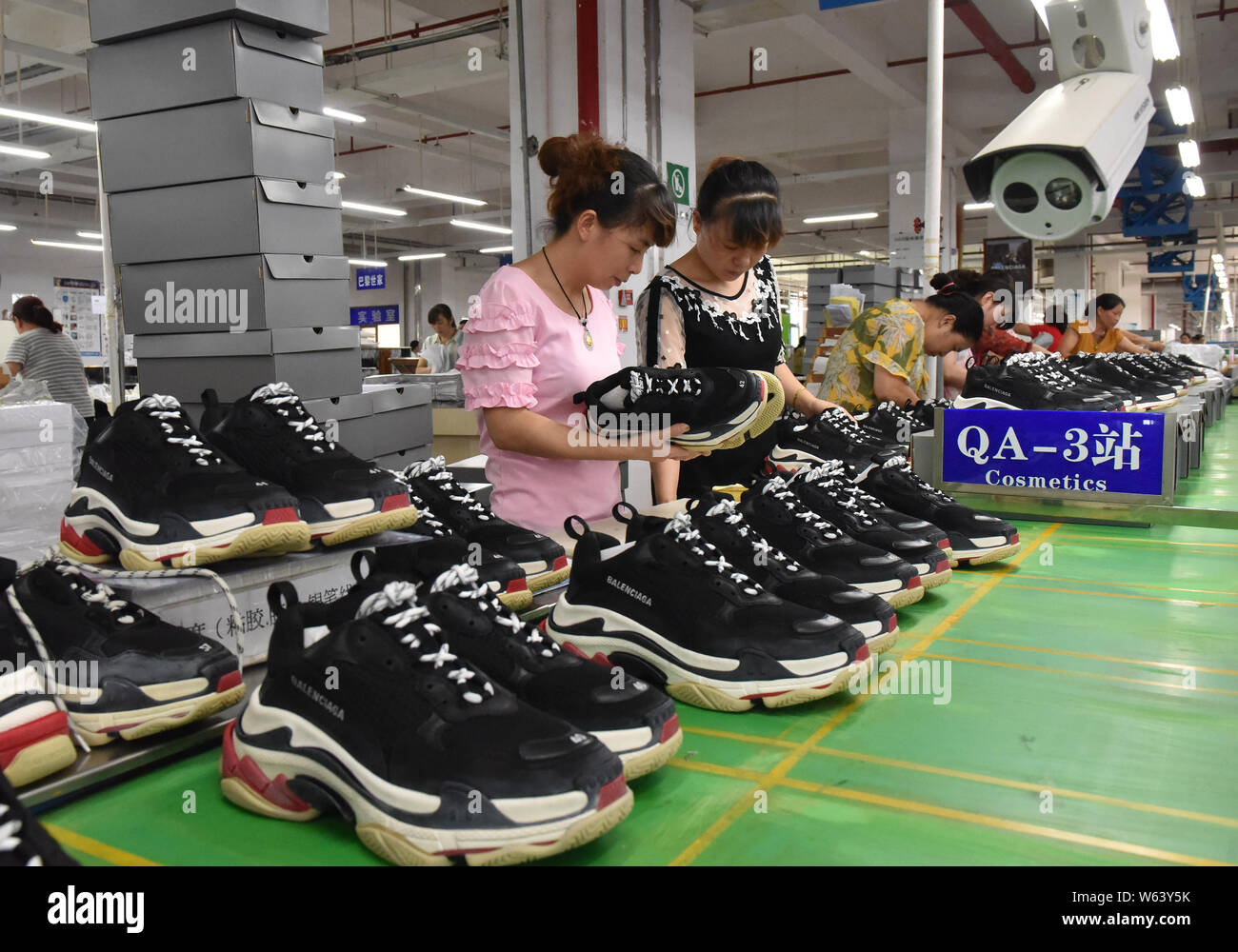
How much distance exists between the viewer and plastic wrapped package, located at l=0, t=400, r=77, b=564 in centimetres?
328

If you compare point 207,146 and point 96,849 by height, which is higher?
point 207,146

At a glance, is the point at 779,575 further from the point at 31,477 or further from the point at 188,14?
the point at 31,477

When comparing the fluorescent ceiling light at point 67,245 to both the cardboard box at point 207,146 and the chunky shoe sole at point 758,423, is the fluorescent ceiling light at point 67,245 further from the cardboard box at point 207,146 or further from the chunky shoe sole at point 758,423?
the chunky shoe sole at point 758,423

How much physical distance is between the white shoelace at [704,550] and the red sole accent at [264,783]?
1.77 ft

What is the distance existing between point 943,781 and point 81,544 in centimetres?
108

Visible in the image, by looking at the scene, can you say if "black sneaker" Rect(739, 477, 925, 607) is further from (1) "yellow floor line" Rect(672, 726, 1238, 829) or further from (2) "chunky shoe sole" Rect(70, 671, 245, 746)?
(2) "chunky shoe sole" Rect(70, 671, 245, 746)

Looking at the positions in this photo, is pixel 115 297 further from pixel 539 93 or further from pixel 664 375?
pixel 664 375

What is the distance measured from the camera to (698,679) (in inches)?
42.1

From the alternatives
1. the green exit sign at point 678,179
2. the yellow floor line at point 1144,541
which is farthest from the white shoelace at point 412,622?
the green exit sign at point 678,179

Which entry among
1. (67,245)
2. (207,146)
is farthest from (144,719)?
(67,245)

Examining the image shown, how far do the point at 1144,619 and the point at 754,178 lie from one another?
1.22m

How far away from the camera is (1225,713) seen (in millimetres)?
1070

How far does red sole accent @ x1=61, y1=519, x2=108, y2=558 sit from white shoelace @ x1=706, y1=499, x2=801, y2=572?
799 millimetres
